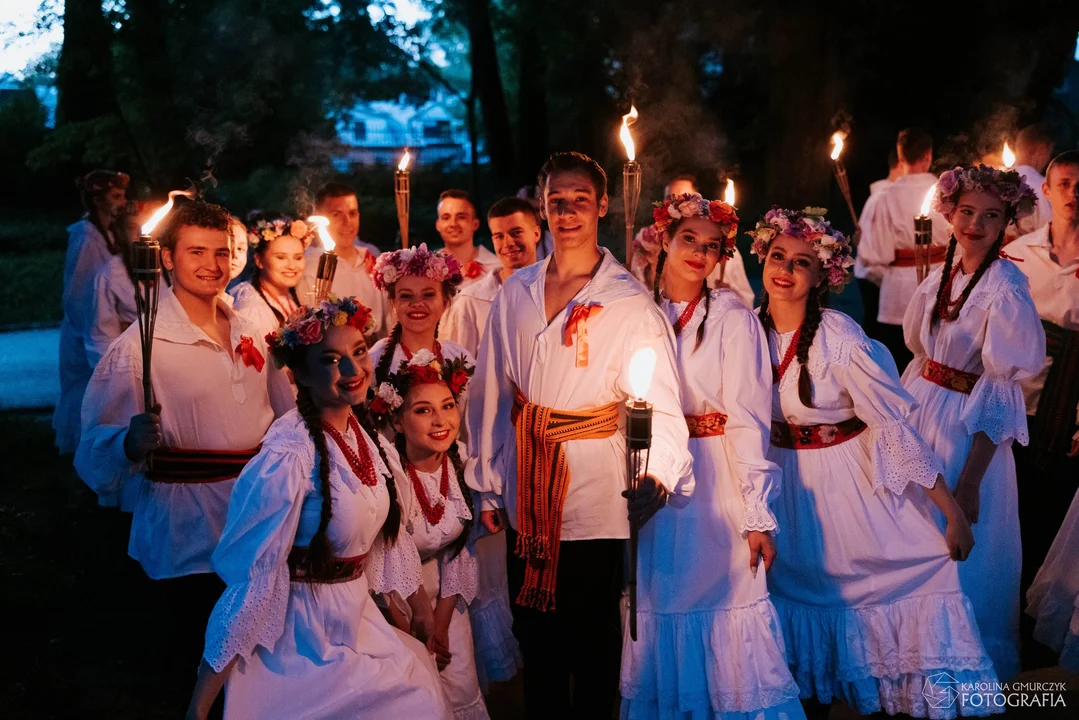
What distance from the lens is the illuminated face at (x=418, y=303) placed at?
5.44 meters

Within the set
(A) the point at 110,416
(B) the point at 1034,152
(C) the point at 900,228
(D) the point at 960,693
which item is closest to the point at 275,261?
(A) the point at 110,416

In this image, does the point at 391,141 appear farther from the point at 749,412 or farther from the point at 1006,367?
the point at 749,412

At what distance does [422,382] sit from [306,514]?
41.0 inches

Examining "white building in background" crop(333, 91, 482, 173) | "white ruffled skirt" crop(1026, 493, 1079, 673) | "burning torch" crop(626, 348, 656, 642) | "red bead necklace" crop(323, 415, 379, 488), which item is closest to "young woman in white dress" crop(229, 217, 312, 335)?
"red bead necklace" crop(323, 415, 379, 488)

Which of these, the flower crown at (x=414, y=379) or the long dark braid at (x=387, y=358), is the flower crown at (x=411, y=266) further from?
the flower crown at (x=414, y=379)

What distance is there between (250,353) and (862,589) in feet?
9.70

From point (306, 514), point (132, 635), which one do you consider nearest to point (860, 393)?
point (306, 514)

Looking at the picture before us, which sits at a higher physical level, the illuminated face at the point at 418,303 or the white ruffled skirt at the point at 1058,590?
the illuminated face at the point at 418,303

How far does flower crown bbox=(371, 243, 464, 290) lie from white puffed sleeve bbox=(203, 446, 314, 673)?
6.58 ft

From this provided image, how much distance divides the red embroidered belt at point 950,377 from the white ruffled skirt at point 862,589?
803 mm

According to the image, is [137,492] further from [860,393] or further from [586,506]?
[860,393]

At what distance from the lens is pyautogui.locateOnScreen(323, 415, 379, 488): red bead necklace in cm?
389

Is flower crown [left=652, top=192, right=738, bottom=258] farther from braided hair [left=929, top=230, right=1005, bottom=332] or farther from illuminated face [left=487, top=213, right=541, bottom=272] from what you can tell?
illuminated face [left=487, top=213, right=541, bottom=272]

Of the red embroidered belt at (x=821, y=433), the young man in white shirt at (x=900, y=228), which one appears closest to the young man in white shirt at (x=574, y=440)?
the red embroidered belt at (x=821, y=433)
